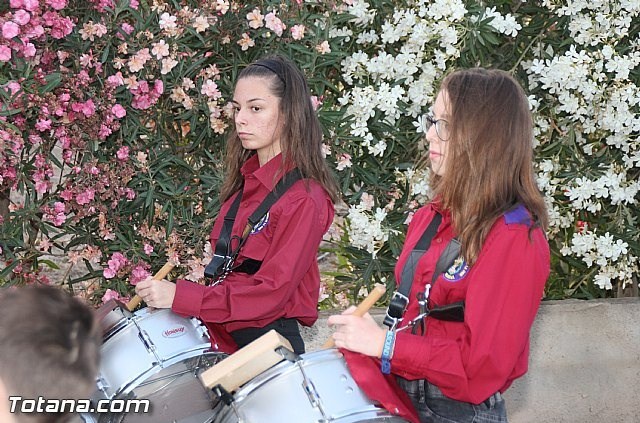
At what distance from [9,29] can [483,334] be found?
240 cm

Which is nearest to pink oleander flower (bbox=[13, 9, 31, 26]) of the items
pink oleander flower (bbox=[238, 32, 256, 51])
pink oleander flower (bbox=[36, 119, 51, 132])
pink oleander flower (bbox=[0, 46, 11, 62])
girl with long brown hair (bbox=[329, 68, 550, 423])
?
pink oleander flower (bbox=[0, 46, 11, 62])

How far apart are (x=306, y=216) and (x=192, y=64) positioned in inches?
56.6

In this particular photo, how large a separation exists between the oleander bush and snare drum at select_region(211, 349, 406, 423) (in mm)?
2015

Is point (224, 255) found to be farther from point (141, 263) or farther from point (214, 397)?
point (141, 263)

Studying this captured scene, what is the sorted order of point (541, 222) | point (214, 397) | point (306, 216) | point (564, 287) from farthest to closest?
point (564, 287), point (306, 216), point (214, 397), point (541, 222)

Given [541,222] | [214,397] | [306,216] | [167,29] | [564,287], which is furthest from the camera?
[564,287]

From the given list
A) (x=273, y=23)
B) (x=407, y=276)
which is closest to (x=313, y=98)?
(x=273, y=23)

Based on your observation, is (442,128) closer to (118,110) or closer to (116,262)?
(118,110)

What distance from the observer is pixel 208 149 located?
462 centimetres

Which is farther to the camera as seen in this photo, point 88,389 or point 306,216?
point 306,216

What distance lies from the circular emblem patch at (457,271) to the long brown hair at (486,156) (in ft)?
0.11

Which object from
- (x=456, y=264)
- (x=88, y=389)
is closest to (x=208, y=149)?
(x=456, y=264)

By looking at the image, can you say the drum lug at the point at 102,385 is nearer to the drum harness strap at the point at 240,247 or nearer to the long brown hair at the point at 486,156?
the drum harness strap at the point at 240,247

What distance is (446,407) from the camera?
2.52 meters
